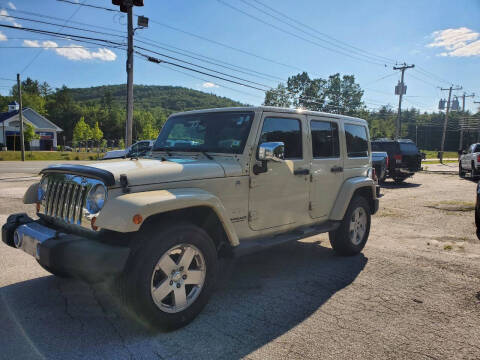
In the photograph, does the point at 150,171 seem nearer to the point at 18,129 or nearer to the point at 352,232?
the point at 352,232

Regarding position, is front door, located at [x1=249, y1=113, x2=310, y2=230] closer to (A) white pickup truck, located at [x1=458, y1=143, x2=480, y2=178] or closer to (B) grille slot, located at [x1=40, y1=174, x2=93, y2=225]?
(B) grille slot, located at [x1=40, y1=174, x2=93, y2=225]

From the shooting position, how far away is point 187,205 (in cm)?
298

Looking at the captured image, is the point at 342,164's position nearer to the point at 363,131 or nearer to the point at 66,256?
the point at 363,131

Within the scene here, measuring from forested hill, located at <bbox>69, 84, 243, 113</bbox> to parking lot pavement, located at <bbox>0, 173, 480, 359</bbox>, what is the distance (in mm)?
40798

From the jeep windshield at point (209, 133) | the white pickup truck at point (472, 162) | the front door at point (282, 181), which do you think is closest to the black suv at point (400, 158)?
the white pickup truck at point (472, 162)

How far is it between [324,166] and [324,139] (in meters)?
0.37

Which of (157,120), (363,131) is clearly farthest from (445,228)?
(157,120)

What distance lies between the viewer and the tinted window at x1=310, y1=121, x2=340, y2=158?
462 cm

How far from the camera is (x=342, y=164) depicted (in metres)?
5.07

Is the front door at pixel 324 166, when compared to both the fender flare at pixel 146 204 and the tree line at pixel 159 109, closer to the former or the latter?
the fender flare at pixel 146 204

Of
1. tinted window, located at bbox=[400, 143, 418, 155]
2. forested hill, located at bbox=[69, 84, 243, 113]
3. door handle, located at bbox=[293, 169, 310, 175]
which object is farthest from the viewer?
forested hill, located at bbox=[69, 84, 243, 113]

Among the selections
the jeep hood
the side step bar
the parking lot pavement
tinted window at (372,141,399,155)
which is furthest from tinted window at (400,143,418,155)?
the jeep hood

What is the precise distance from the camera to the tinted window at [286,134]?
3970 millimetres

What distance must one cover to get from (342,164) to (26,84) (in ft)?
446
